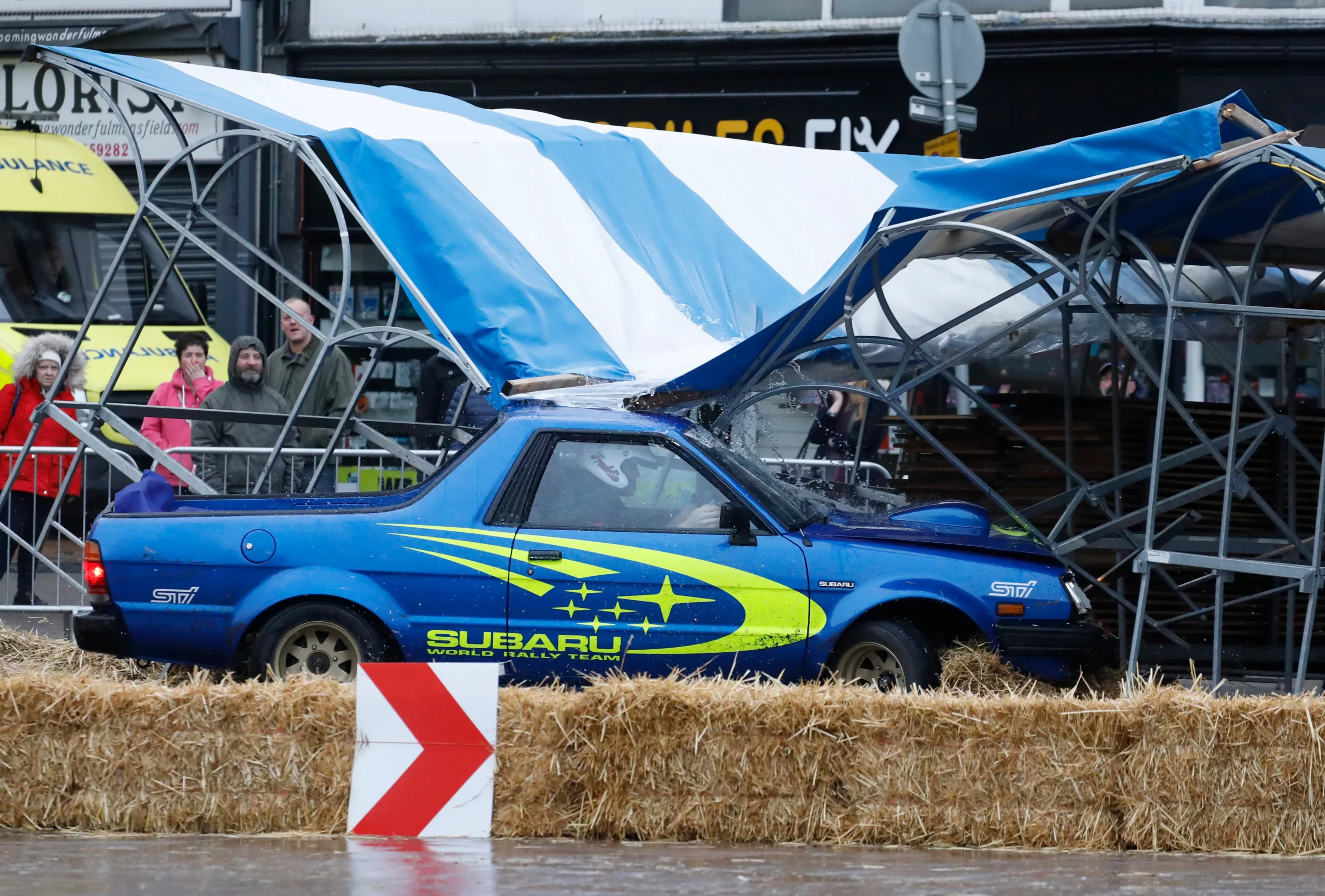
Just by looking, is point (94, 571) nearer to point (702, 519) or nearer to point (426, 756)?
point (426, 756)

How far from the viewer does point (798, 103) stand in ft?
57.9

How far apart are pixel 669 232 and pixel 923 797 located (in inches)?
192

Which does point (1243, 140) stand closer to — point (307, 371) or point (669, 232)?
point (669, 232)

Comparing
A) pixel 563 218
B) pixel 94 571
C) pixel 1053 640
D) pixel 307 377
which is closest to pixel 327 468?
pixel 307 377

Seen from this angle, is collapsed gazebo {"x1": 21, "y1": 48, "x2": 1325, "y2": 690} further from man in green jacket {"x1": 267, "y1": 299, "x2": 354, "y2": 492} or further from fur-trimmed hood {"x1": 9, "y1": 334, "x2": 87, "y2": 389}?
man in green jacket {"x1": 267, "y1": 299, "x2": 354, "y2": 492}

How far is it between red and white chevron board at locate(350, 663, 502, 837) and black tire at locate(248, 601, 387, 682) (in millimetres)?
1414

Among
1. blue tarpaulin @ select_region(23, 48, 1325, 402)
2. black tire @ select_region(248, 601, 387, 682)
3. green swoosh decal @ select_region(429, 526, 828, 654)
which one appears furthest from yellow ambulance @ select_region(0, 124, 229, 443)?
green swoosh decal @ select_region(429, 526, 828, 654)

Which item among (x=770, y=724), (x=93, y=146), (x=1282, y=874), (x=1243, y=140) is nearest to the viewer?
(x=1282, y=874)

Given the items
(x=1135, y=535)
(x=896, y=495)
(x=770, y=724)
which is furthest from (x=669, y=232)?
(x=770, y=724)

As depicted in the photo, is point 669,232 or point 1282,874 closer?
point 1282,874

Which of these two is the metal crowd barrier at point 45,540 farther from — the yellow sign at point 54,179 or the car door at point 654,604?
the yellow sign at point 54,179

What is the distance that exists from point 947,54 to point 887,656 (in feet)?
17.5

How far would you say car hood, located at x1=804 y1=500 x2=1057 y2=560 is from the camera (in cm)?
816

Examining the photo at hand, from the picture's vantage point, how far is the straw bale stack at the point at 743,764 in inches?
250
